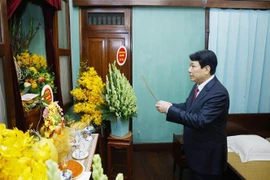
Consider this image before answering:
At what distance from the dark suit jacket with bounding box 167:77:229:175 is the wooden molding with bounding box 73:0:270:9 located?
1737mm

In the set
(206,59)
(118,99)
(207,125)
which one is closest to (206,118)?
(207,125)

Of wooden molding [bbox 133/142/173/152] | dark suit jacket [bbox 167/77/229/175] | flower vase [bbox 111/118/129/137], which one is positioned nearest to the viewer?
dark suit jacket [bbox 167/77/229/175]

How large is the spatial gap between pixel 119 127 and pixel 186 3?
77.9 inches

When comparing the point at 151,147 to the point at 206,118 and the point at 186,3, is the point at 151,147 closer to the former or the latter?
the point at 206,118

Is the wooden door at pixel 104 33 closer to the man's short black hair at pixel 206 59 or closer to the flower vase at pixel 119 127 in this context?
the flower vase at pixel 119 127

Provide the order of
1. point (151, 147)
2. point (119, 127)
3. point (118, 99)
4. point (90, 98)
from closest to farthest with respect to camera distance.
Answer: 1. point (118, 99)
2. point (119, 127)
3. point (90, 98)
4. point (151, 147)

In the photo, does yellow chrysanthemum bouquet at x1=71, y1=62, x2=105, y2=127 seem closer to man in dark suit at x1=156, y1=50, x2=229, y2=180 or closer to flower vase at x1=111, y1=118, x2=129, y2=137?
flower vase at x1=111, y1=118, x2=129, y2=137

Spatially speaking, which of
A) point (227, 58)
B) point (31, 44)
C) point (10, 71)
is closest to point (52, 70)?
point (31, 44)

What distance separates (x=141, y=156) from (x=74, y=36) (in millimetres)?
2023

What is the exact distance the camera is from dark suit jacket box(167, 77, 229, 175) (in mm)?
1610

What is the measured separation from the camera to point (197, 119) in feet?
5.26

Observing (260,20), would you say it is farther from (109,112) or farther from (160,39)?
(109,112)

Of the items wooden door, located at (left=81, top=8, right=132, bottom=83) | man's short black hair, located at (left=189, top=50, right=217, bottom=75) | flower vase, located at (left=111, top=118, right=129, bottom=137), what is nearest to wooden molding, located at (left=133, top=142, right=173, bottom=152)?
flower vase, located at (left=111, top=118, right=129, bottom=137)

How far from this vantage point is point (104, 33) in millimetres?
3109
